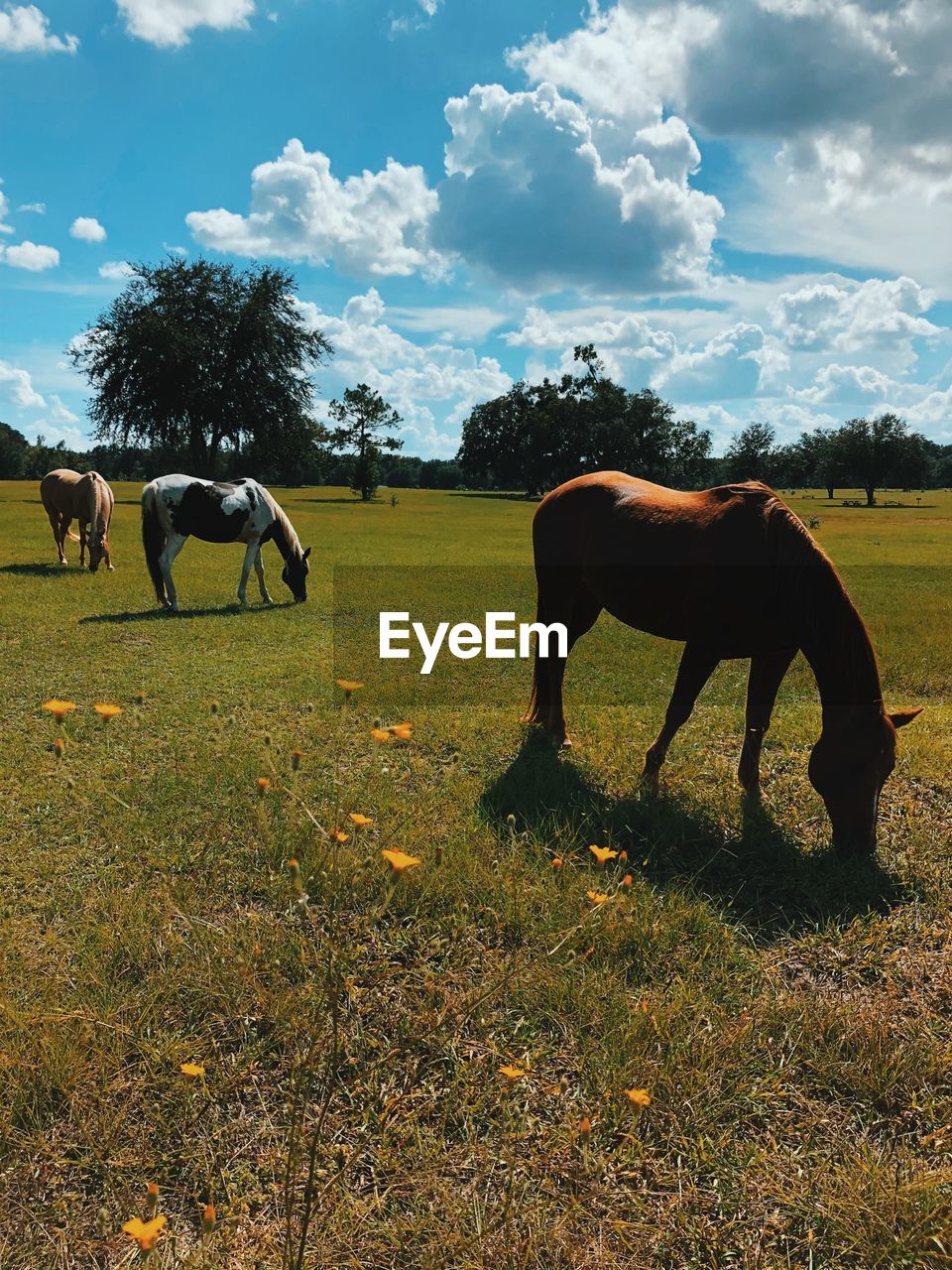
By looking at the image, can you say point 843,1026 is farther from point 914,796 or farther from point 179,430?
point 179,430

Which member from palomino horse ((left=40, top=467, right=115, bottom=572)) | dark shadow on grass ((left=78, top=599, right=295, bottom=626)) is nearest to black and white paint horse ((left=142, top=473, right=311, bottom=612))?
dark shadow on grass ((left=78, top=599, right=295, bottom=626))

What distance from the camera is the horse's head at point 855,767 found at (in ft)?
12.0

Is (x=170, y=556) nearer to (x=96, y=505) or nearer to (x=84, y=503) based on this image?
(x=96, y=505)

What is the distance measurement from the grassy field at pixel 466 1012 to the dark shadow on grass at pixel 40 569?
1001 cm

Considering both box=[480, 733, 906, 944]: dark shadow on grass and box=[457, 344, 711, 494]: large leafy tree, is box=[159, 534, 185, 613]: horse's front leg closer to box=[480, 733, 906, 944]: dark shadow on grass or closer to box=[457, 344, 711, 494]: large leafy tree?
box=[480, 733, 906, 944]: dark shadow on grass

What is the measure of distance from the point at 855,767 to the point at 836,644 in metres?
0.66

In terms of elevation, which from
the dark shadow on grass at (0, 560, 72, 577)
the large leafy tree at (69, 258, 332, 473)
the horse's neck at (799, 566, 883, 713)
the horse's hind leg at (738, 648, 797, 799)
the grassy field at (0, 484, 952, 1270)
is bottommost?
the grassy field at (0, 484, 952, 1270)

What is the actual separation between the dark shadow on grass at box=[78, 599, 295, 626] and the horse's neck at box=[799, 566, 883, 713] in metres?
8.83

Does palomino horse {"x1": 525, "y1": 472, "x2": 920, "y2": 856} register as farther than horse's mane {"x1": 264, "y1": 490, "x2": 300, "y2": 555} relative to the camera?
No

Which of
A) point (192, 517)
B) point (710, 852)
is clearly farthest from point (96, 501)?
point (710, 852)

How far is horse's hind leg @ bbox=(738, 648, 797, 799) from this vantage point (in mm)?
4484

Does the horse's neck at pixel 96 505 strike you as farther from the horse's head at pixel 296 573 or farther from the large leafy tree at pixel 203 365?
the large leafy tree at pixel 203 365

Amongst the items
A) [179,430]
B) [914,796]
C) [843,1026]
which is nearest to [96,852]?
[843,1026]

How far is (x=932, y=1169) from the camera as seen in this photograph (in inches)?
84.6
